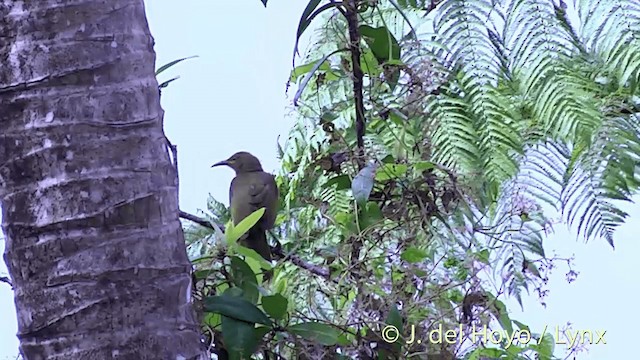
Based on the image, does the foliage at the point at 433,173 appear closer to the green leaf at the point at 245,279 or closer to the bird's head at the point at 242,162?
the green leaf at the point at 245,279

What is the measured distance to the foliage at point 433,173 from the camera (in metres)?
0.84

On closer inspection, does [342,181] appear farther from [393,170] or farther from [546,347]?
[546,347]

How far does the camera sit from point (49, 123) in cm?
61

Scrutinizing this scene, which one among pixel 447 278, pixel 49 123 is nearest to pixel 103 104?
pixel 49 123

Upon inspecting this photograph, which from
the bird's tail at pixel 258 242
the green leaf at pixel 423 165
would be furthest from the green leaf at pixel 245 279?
the bird's tail at pixel 258 242

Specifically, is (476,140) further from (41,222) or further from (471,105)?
(41,222)

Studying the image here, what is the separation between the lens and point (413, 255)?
899 mm

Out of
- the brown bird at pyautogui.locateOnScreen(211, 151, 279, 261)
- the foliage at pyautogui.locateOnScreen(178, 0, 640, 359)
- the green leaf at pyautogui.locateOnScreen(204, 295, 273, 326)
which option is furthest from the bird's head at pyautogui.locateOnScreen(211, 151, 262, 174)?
the green leaf at pyautogui.locateOnScreen(204, 295, 273, 326)

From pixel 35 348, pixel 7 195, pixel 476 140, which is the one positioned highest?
pixel 476 140

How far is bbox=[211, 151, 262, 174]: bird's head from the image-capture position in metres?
1.94

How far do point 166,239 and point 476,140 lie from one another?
1.11 m

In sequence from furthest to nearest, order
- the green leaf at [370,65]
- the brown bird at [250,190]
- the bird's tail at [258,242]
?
the brown bird at [250,190] → the bird's tail at [258,242] → the green leaf at [370,65]

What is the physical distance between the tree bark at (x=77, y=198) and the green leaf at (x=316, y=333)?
0.52 feet

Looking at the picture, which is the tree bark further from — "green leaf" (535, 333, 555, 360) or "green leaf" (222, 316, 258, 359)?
"green leaf" (535, 333, 555, 360)
